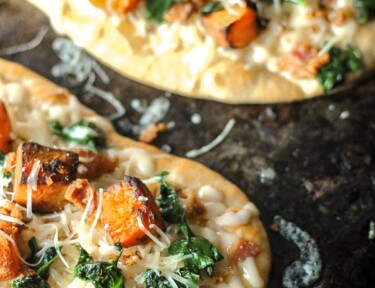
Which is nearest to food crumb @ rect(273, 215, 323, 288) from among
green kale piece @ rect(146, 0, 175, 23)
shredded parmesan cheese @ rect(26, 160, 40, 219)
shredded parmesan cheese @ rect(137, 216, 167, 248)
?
Result: shredded parmesan cheese @ rect(137, 216, 167, 248)

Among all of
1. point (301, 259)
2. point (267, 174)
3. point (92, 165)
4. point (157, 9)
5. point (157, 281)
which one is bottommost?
point (301, 259)

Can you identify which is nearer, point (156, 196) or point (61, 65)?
point (156, 196)

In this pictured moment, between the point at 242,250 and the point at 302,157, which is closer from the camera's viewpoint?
the point at 242,250

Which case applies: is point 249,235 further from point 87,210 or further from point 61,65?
point 61,65

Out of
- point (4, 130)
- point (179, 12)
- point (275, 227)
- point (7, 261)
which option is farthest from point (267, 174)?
point (7, 261)

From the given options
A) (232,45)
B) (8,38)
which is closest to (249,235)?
(232,45)

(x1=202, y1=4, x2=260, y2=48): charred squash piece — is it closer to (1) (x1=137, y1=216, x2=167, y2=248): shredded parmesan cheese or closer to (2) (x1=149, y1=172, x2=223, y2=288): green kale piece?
(2) (x1=149, y1=172, x2=223, y2=288): green kale piece

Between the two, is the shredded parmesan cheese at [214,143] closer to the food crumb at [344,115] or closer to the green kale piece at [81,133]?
the green kale piece at [81,133]

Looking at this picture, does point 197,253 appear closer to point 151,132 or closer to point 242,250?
point 242,250
